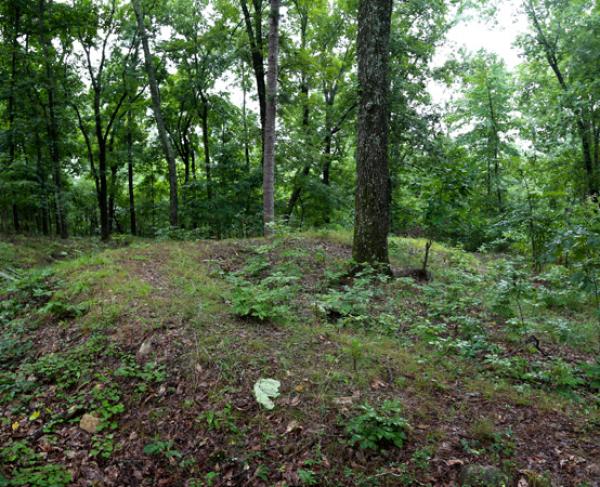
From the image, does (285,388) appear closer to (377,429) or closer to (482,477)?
(377,429)

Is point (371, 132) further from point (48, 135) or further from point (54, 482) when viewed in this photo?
point (48, 135)

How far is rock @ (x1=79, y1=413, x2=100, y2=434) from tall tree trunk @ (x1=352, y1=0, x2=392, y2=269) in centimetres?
427

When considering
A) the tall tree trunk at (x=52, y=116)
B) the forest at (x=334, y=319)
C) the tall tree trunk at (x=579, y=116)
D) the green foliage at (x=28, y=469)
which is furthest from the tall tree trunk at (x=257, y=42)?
the green foliage at (x=28, y=469)

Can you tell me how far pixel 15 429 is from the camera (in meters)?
3.13

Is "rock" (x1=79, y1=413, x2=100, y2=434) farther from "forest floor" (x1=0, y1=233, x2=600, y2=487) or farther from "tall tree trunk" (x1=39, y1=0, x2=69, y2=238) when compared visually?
"tall tree trunk" (x1=39, y1=0, x2=69, y2=238)

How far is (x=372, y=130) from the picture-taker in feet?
20.1

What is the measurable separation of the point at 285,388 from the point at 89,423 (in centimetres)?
172

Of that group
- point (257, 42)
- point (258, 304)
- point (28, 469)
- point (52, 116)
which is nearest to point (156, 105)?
point (257, 42)

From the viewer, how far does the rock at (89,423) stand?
124 inches

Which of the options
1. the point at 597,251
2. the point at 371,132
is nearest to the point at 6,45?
the point at 371,132

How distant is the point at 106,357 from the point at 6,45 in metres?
13.5

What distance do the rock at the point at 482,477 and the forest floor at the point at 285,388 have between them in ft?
0.04

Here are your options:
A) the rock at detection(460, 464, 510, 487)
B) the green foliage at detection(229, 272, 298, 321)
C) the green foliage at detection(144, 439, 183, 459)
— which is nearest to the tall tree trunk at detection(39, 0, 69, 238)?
the green foliage at detection(229, 272, 298, 321)

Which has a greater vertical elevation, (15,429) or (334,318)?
(334,318)
